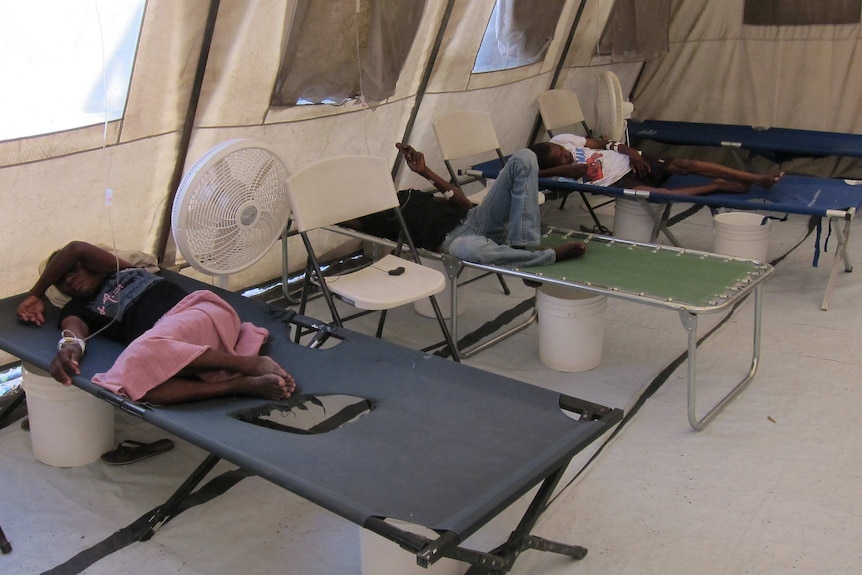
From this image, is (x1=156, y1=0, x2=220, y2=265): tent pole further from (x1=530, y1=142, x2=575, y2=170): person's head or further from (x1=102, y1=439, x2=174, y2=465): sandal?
(x1=530, y1=142, x2=575, y2=170): person's head

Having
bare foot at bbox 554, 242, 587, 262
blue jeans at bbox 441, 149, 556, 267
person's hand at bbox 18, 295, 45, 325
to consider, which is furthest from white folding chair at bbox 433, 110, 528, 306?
person's hand at bbox 18, 295, 45, 325

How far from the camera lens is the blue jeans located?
3914mm

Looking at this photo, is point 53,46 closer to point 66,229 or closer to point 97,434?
point 66,229

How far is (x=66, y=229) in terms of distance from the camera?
3.64m

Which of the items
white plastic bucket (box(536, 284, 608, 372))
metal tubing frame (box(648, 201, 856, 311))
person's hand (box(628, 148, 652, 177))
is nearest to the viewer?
white plastic bucket (box(536, 284, 608, 372))

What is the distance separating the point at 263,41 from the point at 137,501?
7.03 ft

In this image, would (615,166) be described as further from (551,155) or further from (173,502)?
(173,502)

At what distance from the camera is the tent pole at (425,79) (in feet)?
16.2

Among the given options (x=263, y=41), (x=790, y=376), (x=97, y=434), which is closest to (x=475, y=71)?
(x=263, y=41)

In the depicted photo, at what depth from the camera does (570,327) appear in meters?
3.84

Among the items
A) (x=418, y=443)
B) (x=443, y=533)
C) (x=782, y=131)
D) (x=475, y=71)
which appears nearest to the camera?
(x=443, y=533)

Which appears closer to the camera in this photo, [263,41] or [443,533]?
[443,533]

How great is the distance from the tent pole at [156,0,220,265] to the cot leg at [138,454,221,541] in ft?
5.29

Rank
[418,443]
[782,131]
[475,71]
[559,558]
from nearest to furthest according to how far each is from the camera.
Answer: [418,443] → [559,558] → [475,71] → [782,131]
